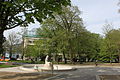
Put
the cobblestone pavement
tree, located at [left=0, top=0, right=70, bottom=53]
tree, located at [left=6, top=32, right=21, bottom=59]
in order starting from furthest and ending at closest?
tree, located at [left=6, top=32, right=21, bottom=59], the cobblestone pavement, tree, located at [left=0, top=0, right=70, bottom=53]

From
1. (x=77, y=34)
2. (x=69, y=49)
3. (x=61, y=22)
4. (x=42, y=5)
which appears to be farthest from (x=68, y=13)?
(x=42, y=5)

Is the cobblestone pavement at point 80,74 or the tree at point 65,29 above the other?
the tree at point 65,29

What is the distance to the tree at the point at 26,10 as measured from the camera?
37.2 ft

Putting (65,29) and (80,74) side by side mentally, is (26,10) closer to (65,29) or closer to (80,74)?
(80,74)

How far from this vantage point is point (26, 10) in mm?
12102

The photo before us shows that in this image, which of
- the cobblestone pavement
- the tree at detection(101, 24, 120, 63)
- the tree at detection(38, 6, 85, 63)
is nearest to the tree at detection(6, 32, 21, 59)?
the tree at detection(38, 6, 85, 63)

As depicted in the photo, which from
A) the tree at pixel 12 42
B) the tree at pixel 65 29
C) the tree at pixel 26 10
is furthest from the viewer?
the tree at pixel 12 42

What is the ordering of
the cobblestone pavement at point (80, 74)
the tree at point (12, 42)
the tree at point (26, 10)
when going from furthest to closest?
1. the tree at point (12, 42)
2. the cobblestone pavement at point (80, 74)
3. the tree at point (26, 10)

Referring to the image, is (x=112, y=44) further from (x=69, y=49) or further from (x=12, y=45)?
(x=12, y=45)

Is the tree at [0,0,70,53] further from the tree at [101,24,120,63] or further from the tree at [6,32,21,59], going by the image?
the tree at [6,32,21,59]

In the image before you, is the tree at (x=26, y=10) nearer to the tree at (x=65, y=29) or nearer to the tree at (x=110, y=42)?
the tree at (x=65, y=29)

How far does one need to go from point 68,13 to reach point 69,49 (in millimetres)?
9359

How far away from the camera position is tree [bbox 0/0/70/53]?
11.3 meters

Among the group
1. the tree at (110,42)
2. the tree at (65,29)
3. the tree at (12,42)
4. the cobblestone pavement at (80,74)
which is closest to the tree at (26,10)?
the cobblestone pavement at (80,74)
